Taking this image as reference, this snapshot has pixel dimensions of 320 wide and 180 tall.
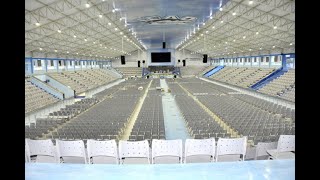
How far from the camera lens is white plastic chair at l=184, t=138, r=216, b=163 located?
7.96 meters

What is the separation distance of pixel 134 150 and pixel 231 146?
2.84 metres

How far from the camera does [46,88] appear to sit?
3356 centimetres

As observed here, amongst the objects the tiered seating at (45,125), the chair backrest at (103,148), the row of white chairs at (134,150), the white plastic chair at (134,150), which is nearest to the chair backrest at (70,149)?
the row of white chairs at (134,150)

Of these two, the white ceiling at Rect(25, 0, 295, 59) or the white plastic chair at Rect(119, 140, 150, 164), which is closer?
the white plastic chair at Rect(119, 140, 150, 164)

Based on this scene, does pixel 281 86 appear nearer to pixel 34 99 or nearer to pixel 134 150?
pixel 34 99

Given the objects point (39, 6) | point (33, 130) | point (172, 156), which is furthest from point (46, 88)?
point (172, 156)

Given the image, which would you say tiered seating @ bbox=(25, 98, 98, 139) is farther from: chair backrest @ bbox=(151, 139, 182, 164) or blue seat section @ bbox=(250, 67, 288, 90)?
blue seat section @ bbox=(250, 67, 288, 90)

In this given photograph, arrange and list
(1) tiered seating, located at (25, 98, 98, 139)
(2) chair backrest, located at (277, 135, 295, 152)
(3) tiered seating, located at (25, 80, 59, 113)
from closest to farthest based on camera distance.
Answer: (2) chair backrest, located at (277, 135, 295, 152)
(1) tiered seating, located at (25, 98, 98, 139)
(3) tiered seating, located at (25, 80, 59, 113)

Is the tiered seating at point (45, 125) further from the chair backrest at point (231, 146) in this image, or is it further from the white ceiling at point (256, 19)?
the white ceiling at point (256, 19)

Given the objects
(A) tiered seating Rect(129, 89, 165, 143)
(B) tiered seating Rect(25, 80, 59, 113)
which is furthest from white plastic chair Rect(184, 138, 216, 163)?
(B) tiered seating Rect(25, 80, 59, 113)

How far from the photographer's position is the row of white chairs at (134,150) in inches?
311

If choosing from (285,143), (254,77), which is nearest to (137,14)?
(285,143)
